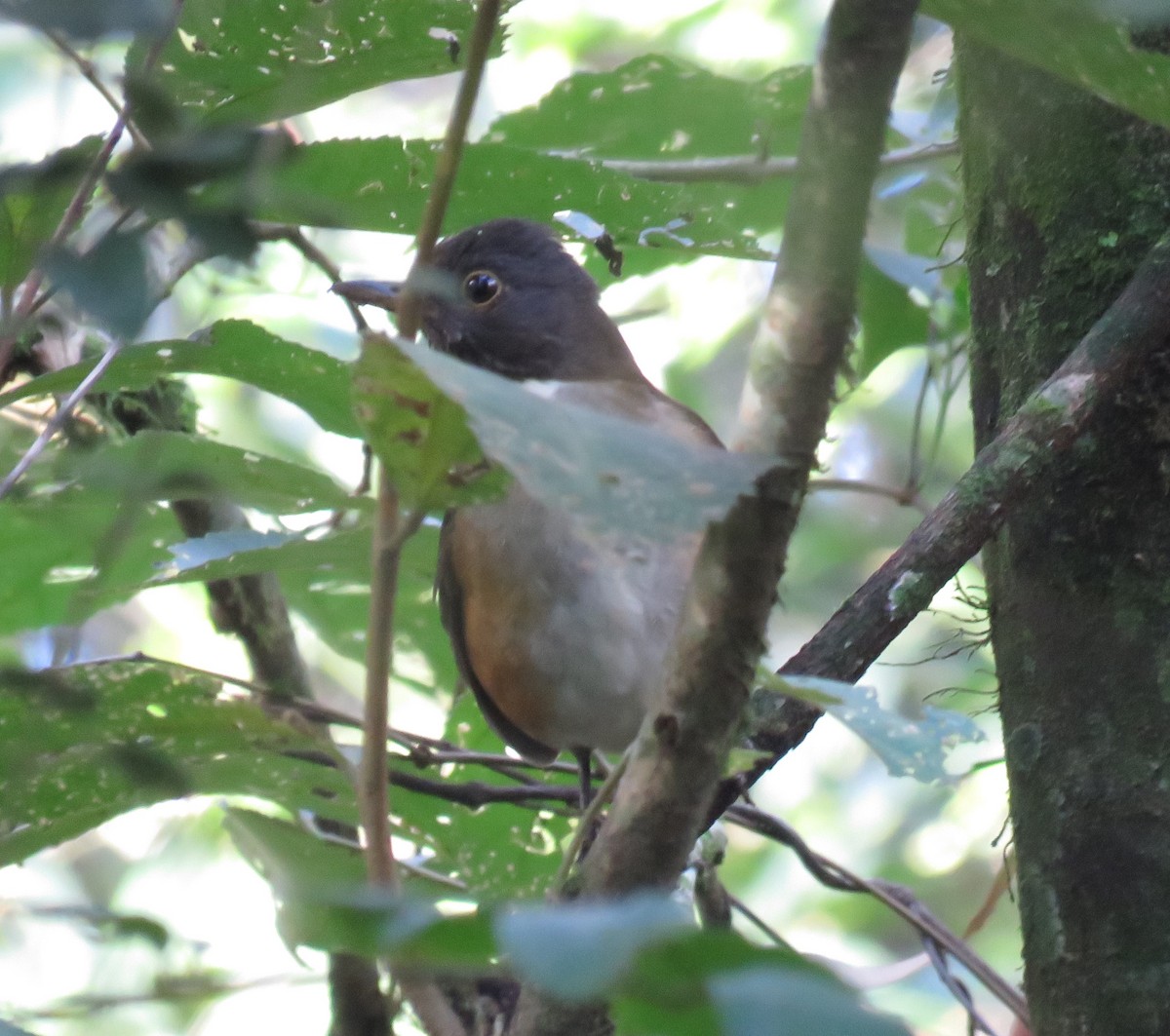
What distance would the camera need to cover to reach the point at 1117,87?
1702 millimetres

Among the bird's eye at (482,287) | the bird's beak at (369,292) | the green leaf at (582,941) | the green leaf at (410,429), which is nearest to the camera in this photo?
the green leaf at (582,941)

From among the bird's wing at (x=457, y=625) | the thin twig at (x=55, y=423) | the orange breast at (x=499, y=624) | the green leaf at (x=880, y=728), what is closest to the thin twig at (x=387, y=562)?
the green leaf at (x=880, y=728)

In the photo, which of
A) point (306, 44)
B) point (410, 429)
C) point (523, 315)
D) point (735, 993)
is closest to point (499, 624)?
point (523, 315)

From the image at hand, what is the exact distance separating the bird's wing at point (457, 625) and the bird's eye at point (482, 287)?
33.3 inches

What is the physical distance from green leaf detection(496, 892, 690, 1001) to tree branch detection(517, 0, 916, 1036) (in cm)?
44

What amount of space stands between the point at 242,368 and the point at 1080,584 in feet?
4.67

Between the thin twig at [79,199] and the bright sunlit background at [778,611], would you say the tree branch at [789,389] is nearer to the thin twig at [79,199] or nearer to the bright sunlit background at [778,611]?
the thin twig at [79,199]

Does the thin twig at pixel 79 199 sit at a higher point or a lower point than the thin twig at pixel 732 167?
lower

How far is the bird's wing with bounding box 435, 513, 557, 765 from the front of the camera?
3.43 meters

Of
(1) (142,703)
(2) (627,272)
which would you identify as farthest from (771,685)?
(2) (627,272)

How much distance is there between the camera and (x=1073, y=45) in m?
1.56

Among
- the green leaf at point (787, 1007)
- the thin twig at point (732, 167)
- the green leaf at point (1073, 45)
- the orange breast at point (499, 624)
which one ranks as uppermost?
the thin twig at point (732, 167)

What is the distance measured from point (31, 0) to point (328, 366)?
1.38 m

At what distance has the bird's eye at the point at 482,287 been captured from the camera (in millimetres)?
3939
